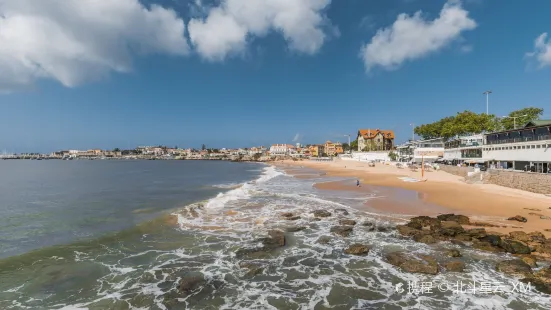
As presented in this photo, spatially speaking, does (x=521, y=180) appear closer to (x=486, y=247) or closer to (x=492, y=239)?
(x=492, y=239)

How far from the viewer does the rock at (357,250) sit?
14251 mm

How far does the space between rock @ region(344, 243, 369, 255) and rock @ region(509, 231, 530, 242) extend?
821cm

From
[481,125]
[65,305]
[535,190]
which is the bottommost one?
[65,305]

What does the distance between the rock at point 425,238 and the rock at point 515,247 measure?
9.91ft

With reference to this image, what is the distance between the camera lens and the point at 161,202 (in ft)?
96.7

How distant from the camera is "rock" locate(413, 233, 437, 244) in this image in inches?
605

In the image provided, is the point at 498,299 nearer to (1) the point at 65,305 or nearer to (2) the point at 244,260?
(2) the point at 244,260

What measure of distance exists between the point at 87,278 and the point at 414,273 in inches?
551

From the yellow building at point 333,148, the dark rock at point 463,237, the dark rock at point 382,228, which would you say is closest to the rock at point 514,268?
the dark rock at point 463,237

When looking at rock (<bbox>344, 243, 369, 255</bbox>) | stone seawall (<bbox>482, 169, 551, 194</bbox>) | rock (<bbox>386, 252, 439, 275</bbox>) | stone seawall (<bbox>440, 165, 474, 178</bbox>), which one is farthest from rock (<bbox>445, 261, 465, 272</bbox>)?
stone seawall (<bbox>440, 165, 474, 178</bbox>)

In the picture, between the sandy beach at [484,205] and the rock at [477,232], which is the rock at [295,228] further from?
the rock at [477,232]

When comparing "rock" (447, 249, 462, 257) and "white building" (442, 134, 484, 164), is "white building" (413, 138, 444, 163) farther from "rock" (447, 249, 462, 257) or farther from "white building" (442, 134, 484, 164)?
"rock" (447, 249, 462, 257)

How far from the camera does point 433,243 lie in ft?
50.2

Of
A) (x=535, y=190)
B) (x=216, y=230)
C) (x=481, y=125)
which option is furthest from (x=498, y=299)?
(x=481, y=125)
